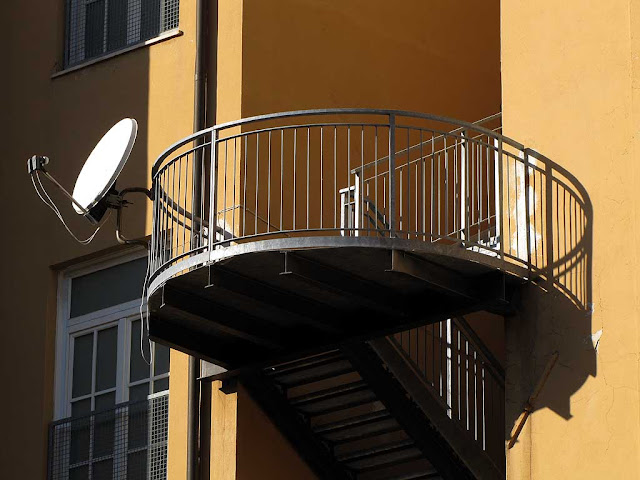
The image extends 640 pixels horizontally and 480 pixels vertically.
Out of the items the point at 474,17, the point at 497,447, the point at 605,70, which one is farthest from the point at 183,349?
the point at 474,17

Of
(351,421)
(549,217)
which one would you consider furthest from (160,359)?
(549,217)

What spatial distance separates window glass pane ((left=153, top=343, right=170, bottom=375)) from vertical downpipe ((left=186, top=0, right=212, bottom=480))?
784mm

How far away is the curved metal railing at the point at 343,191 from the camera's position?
15.6m

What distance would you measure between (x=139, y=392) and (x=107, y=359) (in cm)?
64

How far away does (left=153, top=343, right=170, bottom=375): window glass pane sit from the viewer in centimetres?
1859

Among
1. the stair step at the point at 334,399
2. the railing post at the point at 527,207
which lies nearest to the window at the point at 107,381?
the stair step at the point at 334,399

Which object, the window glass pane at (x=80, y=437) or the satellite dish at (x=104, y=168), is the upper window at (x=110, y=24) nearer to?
the satellite dish at (x=104, y=168)

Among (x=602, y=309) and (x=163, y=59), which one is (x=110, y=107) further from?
(x=602, y=309)

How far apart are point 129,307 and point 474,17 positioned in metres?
5.41

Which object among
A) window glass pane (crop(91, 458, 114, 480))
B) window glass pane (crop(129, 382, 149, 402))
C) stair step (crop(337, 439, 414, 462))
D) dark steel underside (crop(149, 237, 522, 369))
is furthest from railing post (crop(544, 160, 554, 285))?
window glass pane (crop(91, 458, 114, 480))

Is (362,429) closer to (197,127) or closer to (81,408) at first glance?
(81,408)

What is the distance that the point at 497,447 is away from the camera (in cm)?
1827

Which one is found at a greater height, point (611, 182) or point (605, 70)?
point (605, 70)

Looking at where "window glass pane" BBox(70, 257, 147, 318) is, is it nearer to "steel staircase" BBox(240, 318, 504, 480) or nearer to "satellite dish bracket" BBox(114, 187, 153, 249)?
"satellite dish bracket" BBox(114, 187, 153, 249)
